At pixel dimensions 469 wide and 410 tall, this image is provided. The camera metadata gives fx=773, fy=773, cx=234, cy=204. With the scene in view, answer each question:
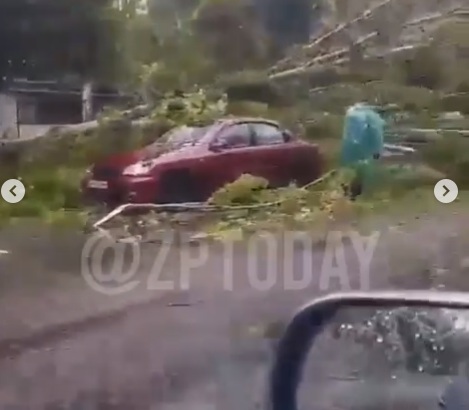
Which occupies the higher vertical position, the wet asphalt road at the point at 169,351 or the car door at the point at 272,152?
the car door at the point at 272,152

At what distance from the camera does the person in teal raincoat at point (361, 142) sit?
1.54m

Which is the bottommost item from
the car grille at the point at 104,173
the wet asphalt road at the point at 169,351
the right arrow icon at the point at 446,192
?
the wet asphalt road at the point at 169,351

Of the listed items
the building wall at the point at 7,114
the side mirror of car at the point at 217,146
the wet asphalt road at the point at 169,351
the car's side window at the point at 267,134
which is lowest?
the wet asphalt road at the point at 169,351

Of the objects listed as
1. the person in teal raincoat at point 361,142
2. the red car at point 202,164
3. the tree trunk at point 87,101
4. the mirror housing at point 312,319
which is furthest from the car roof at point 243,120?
the mirror housing at point 312,319

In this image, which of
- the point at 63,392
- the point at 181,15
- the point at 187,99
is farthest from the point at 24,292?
the point at 181,15

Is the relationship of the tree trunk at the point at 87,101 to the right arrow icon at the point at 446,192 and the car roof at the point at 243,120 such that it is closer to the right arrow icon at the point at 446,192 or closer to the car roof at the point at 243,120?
the car roof at the point at 243,120

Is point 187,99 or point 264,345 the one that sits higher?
point 187,99

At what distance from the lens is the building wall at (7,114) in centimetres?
153

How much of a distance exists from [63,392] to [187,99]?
630 millimetres

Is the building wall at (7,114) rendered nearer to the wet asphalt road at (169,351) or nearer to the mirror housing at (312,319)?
the wet asphalt road at (169,351)

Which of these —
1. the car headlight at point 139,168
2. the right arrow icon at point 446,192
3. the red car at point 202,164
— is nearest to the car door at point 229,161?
the red car at point 202,164

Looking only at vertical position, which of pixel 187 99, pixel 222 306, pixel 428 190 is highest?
pixel 187 99

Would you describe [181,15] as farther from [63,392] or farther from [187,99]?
[63,392]

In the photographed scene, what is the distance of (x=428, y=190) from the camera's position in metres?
1.54
